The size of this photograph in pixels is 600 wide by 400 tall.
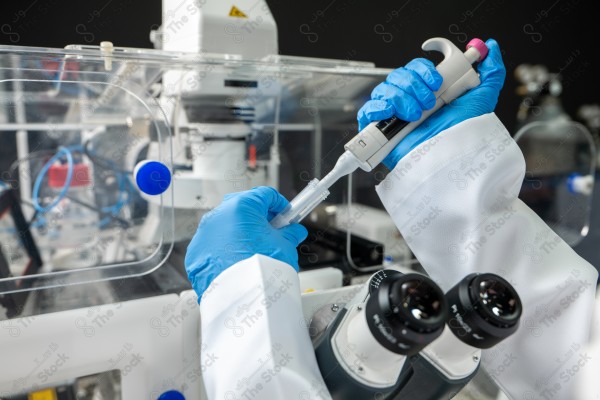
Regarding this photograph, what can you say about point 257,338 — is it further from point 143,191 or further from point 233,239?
point 143,191

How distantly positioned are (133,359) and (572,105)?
434 cm

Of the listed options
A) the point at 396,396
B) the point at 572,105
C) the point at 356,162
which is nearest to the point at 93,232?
the point at 356,162

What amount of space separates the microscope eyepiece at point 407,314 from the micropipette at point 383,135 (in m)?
0.34

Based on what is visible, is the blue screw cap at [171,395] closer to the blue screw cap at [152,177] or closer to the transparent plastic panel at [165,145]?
the transparent plastic panel at [165,145]

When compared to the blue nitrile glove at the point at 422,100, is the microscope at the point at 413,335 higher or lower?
lower

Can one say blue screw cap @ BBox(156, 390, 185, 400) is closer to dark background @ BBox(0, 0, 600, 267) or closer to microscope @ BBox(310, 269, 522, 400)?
microscope @ BBox(310, 269, 522, 400)

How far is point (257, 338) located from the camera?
0.61 metres

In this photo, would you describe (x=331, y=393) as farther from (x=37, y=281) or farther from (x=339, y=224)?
(x=339, y=224)

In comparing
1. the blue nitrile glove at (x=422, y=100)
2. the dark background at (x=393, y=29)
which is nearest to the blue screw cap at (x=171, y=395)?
the blue nitrile glove at (x=422, y=100)

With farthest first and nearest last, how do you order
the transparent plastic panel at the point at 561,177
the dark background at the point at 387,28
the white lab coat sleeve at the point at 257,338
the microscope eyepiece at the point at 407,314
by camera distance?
the transparent plastic panel at the point at 561,177 < the dark background at the point at 387,28 < the white lab coat sleeve at the point at 257,338 < the microscope eyepiece at the point at 407,314

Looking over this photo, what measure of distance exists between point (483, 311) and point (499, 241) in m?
→ 0.38

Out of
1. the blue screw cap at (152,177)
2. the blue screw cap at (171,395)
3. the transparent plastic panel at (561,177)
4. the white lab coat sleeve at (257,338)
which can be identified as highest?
the blue screw cap at (152,177)

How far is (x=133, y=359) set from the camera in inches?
32.6

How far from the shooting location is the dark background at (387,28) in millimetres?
2014
